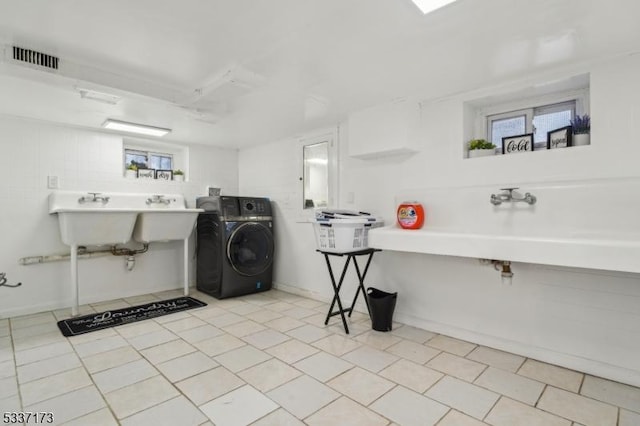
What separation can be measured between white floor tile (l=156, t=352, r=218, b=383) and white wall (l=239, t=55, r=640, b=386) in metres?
1.56

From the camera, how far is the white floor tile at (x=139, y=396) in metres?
1.65

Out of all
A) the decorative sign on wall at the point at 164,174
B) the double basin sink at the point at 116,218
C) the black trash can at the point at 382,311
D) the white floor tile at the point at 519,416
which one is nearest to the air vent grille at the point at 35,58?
the double basin sink at the point at 116,218

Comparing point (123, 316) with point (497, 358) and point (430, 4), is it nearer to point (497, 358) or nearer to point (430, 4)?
point (497, 358)

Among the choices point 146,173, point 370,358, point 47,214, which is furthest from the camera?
point 146,173

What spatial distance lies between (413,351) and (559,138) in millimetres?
1747

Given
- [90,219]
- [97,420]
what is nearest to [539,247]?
[97,420]

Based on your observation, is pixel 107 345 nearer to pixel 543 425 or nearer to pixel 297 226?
pixel 297 226

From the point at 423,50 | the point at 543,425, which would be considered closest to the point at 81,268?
the point at 423,50

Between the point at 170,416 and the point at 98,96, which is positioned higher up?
the point at 98,96

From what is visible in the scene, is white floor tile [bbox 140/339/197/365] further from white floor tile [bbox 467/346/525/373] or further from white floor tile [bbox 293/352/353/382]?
white floor tile [bbox 467/346/525/373]

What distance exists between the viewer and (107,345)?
7.91 ft

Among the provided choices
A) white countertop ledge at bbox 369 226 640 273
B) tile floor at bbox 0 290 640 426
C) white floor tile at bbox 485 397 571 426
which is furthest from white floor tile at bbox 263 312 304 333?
white floor tile at bbox 485 397 571 426

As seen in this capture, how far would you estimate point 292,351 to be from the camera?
2.32 m

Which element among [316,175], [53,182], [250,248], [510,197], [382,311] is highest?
[316,175]
